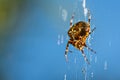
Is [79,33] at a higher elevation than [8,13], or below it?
below

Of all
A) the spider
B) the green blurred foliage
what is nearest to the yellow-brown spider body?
the spider

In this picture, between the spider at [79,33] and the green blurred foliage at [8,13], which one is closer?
the spider at [79,33]

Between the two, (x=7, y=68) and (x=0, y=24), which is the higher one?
(x=0, y=24)

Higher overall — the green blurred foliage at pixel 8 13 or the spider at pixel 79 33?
the green blurred foliage at pixel 8 13

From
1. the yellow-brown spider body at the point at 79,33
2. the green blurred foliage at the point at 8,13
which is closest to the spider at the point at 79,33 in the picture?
the yellow-brown spider body at the point at 79,33

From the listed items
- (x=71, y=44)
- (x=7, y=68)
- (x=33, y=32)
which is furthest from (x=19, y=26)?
(x=71, y=44)

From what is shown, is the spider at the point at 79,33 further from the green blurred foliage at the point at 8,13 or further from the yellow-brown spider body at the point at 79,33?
the green blurred foliage at the point at 8,13

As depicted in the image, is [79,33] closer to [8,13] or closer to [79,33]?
[79,33]

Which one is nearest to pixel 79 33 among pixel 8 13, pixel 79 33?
pixel 79 33

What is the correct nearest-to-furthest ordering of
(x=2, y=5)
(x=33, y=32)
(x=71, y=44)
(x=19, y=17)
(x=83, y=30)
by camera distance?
1. (x=83, y=30)
2. (x=71, y=44)
3. (x=2, y=5)
4. (x=19, y=17)
5. (x=33, y=32)

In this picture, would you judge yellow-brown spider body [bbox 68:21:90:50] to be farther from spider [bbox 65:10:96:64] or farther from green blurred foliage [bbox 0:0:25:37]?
green blurred foliage [bbox 0:0:25:37]

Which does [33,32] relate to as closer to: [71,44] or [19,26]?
[19,26]
